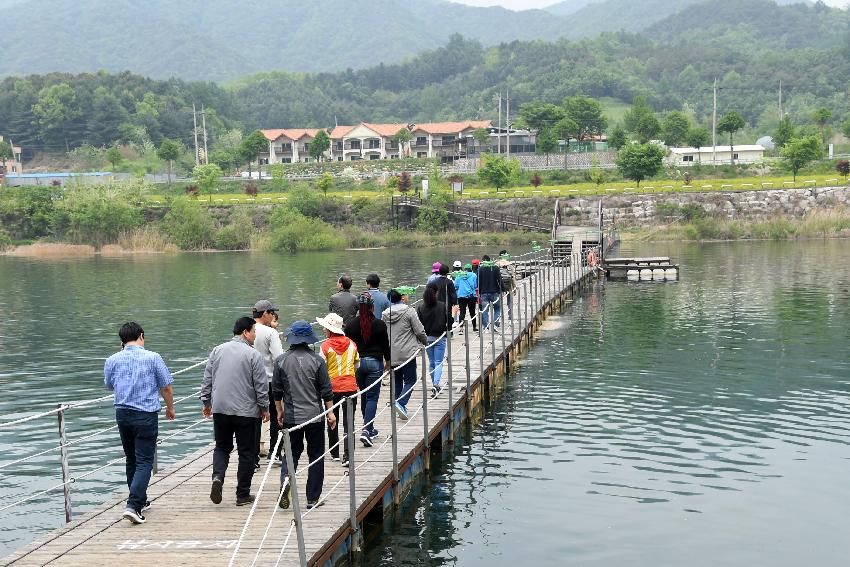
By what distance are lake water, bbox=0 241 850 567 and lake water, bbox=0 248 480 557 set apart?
12 cm

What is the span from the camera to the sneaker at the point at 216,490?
13383 mm

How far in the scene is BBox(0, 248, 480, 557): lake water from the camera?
65.5 feet

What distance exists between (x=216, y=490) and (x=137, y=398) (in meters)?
1.59

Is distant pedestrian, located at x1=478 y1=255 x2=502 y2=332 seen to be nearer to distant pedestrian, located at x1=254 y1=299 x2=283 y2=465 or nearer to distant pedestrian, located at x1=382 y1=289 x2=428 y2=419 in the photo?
distant pedestrian, located at x1=382 y1=289 x2=428 y2=419

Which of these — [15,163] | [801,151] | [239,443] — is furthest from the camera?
[15,163]

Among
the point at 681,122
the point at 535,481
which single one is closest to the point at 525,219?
the point at 681,122

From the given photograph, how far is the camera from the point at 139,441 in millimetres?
12922

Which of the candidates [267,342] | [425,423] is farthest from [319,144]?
[267,342]

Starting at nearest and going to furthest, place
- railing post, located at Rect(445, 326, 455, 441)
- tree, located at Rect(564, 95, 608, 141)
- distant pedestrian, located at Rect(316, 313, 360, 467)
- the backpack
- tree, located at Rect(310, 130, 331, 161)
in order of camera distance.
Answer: distant pedestrian, located at Rect(316, 313, 360, 467) → railing post, located at Rect(445, 326, 455, 441) → the backpack → tree, located at Rect(564, 95, 608, 141) → tree, located at Rect(310, 130, 331, 161)

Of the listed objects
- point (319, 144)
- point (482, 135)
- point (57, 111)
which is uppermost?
point (57, 111)

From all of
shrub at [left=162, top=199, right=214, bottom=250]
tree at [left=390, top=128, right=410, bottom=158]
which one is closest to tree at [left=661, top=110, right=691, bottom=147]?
tree at [left=390, top=128, right=410, bottom=158]

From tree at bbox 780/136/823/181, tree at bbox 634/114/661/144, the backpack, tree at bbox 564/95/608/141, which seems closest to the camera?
the backpack

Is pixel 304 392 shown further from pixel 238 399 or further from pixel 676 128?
pixel 676 128

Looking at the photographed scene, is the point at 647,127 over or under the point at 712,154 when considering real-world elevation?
over
